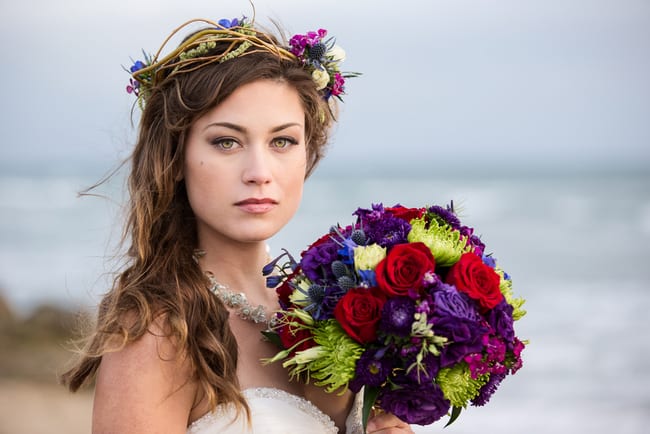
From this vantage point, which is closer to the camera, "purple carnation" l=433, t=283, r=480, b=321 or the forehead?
"purple carnation" l=433, t=283, r=480, b=321

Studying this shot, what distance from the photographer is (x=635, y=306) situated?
17.5 meters

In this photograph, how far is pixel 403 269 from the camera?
126 inches

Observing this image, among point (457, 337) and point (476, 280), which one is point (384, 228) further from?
point (457, 337)

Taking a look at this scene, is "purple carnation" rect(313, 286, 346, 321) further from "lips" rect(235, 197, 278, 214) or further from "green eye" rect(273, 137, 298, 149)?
"green eye" rect(273, 137, 298, 149)

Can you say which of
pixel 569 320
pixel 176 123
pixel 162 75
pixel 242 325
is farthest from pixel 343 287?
pixel 569 320

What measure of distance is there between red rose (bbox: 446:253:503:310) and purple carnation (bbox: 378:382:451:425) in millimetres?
377

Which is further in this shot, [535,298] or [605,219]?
[605,219]

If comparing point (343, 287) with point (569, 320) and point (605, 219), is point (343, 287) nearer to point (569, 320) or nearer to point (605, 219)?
point (569, 320)

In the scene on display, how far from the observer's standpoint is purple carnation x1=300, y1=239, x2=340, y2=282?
3.42 meters

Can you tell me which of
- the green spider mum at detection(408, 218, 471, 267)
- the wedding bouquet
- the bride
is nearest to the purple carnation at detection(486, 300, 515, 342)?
the wedding bouquet

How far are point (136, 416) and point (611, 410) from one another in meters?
10.1

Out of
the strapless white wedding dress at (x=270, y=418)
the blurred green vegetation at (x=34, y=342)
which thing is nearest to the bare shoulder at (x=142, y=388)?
the strapless white wedding dress at (x=270, y=418)

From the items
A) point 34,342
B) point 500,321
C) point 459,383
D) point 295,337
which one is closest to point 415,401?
point 459,383

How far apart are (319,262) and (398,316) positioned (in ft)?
1.55
